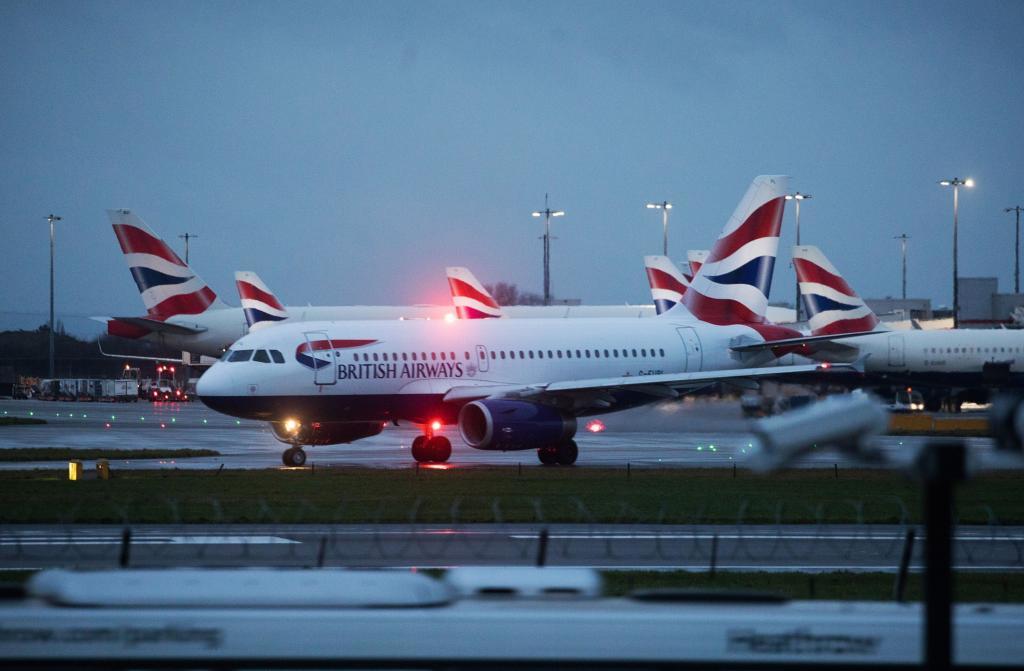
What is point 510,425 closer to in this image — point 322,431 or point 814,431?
point 322,431

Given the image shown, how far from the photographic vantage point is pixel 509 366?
39.6 metres

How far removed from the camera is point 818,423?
18.6ft

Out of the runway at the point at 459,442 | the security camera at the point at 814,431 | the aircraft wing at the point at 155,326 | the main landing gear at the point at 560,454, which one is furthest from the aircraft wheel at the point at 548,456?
the aircraft wing at the point at 155,326

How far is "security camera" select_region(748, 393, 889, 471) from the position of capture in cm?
562

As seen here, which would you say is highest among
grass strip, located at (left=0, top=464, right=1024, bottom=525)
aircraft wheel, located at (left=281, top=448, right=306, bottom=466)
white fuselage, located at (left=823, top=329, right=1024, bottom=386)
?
white fuselage, located at (left=823, top=329, right=1024, bottom=386)

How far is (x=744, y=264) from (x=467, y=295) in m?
26.5

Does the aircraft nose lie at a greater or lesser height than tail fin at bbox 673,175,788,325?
lesser

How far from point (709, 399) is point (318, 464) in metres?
11.9

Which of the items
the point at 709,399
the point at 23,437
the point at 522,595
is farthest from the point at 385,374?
the point at 522,595

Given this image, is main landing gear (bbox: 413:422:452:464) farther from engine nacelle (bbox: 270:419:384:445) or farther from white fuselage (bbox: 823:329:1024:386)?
white fuselage (bbox: 823:329:1024:386)

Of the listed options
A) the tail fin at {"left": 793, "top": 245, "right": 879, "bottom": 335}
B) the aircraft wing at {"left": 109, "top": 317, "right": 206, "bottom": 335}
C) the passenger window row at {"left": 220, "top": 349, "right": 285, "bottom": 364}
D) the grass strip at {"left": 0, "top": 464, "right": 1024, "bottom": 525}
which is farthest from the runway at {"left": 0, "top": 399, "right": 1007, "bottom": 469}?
the tail fin at {"left": 793, "top": 245, "right": 879, "bottom": 335}

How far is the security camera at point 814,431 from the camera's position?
18.4 feet

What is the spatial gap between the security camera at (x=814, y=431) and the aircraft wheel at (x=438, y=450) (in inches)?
1261

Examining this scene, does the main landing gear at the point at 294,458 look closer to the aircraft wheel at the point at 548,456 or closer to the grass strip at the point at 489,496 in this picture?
the grass strip at the point at 489,496
